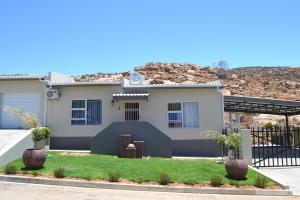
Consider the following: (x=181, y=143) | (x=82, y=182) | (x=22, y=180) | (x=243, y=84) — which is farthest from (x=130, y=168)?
→ (x=243, y=84)

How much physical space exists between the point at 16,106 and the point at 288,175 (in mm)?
16147

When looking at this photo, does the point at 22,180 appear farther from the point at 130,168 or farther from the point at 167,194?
the point at 167,194

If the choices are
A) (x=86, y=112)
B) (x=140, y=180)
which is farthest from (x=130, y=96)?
(x=140, y=180)

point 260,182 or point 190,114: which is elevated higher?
point 190,114

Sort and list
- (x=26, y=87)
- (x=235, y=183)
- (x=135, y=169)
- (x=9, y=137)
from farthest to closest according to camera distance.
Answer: (x=26, y=87)
(x=9, y=137)
(x=135, y=169)
(x=235, y=183)

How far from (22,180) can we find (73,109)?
9.25 metres

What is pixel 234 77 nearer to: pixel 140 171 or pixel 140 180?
pixel 140 171

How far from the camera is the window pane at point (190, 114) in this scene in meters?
20.7

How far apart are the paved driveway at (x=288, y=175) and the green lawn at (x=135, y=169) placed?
2.68 feet

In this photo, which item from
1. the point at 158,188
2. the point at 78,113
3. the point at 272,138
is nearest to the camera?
the point at 158,188

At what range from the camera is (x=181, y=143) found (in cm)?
2041

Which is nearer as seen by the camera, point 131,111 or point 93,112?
point 131,111

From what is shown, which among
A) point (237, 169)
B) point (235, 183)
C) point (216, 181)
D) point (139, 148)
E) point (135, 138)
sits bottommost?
point (235, 183)

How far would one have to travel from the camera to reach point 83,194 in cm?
1038
